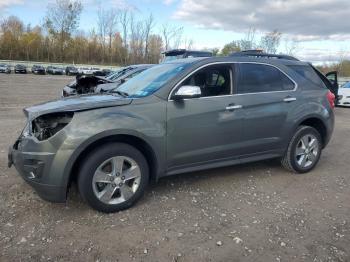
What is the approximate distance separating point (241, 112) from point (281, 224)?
5.03ft

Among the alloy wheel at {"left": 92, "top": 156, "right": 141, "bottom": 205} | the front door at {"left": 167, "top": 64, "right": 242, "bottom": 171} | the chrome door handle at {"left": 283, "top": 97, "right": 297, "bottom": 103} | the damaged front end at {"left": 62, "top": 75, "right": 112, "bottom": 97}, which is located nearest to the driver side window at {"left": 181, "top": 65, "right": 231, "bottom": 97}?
the front door at {"left": 167, "top": 64, "right": 242, "bottom": 171}

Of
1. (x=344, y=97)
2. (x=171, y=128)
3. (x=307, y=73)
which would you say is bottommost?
(x=344, y=97)

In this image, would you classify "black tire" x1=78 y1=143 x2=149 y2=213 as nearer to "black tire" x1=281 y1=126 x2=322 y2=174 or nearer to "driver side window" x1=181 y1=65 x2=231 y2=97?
"driver side window" x1=181 y1=65 x2=231 y2=97

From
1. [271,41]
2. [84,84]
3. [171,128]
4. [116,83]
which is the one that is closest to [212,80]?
[171,128]

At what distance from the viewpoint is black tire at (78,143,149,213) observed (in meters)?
3.61

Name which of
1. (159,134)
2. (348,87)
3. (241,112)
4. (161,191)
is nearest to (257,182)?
(241,112)

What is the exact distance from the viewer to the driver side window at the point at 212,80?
436cm

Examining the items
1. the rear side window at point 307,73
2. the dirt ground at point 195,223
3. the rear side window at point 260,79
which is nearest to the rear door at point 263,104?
the rear side window at point 260,79

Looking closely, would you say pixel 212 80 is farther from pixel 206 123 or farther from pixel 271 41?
pixel 271 41

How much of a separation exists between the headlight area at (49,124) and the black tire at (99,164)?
0.43 meters

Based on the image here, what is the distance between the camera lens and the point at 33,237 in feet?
10.8

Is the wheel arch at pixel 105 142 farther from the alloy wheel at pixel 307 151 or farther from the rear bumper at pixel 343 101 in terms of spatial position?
the rear bumper at pixel 343 101

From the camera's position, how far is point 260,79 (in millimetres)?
4859

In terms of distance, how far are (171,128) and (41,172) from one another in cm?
149
